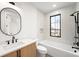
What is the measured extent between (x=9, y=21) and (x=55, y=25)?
2.52 metres

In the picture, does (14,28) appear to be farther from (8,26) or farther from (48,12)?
(48,12)

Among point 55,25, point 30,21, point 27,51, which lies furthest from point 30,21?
point 27,51

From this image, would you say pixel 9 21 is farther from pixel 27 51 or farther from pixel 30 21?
pixel 30 21

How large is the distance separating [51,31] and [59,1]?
1.73 meters

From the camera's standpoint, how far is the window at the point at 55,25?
3529 mm

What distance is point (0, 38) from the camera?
1.60 metres

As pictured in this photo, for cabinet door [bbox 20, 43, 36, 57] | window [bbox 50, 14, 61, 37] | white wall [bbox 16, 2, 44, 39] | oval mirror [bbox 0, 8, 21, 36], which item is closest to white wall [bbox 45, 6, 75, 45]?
window [bbox 50, 14, 61, 37]

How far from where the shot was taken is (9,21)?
1904 mm

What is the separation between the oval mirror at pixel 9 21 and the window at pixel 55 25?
6.99ft

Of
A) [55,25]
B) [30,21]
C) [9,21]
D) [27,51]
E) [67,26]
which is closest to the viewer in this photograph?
[27,51]

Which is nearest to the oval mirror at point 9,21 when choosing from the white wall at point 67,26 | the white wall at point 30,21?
the white wall at point 30,21

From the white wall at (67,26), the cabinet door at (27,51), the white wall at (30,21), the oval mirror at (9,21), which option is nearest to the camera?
the cabinet door at (27,51)

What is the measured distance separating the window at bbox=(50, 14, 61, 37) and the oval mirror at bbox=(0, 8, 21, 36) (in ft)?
6.99

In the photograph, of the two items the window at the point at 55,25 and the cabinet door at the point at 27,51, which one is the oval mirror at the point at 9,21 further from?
the window at the point at 55,25
